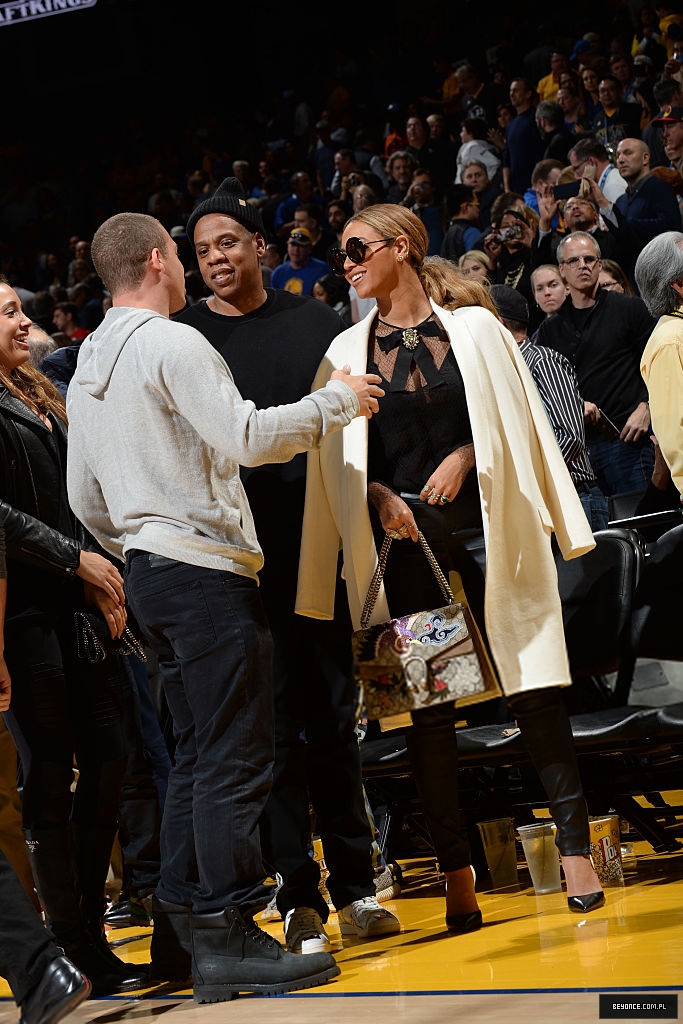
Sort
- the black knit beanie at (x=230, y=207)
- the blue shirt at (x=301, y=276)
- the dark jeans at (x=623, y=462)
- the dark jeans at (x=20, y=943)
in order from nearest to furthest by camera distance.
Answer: the dark jeans at (x=20, y=943)
the black knit beanie at (x=230, y=207)
the dark jeans at (x=623, y=462)
the blue shirt at (x=301, y=276)

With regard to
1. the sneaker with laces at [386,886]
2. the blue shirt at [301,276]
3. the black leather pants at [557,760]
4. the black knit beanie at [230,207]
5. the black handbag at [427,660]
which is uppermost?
the blue shirt at [301,276]

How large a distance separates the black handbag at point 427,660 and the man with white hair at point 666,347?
46.1 inches

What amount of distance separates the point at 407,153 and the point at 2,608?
27.9ft

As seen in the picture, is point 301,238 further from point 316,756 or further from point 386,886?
point 316,756

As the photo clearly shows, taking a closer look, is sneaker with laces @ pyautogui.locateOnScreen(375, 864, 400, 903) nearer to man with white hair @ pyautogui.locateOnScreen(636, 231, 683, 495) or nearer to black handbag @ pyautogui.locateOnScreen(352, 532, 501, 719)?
black handbag @ pyautogui.locateOnScreen(352, 532, 501, 719)

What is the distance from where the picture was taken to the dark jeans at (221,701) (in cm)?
274

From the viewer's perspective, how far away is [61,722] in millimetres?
3064

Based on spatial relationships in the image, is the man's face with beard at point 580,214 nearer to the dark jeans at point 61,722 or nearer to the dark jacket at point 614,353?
the dark jacket at point 614,353

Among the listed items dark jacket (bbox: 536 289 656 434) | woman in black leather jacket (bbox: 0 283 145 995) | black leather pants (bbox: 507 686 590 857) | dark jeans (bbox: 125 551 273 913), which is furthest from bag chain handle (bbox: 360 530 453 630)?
dark jacket (bbox: 536 289 656 434)

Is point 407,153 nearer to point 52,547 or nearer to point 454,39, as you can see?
point 454,39

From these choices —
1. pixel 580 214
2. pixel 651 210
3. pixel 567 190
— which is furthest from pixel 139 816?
pixel 567 190

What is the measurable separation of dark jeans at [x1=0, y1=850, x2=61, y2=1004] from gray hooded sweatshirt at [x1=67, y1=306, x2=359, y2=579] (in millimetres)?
820

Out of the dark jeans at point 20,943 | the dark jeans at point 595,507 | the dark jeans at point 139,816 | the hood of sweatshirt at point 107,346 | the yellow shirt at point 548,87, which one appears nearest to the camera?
the dark jeans at point 20,943

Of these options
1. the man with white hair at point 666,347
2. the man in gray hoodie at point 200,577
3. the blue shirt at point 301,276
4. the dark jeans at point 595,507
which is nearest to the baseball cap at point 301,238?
the blue shirt at point 301,276
